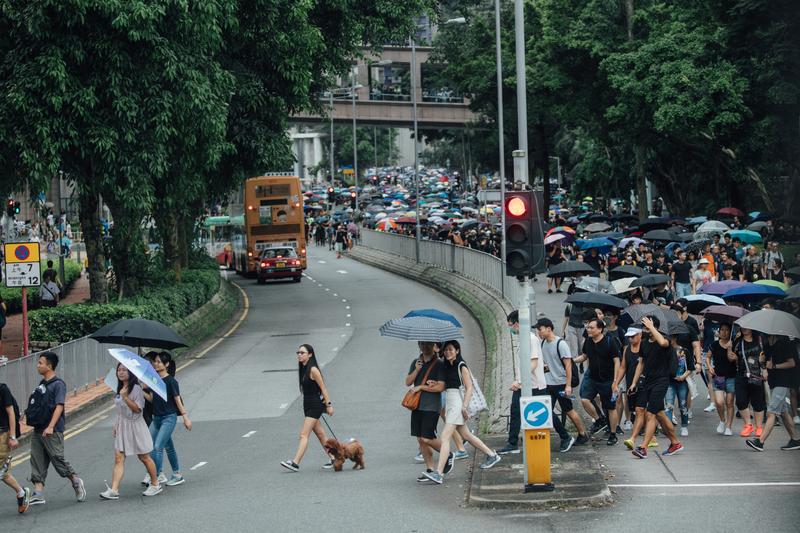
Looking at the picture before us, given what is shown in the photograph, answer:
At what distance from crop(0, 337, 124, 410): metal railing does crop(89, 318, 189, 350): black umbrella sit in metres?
4.55

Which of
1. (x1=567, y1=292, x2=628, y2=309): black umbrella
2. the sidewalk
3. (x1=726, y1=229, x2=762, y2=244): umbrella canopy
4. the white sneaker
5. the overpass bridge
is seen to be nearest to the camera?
the white sneaker

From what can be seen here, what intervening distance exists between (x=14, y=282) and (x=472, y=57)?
146 ft

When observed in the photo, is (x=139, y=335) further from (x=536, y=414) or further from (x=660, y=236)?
(x=660, y=236)

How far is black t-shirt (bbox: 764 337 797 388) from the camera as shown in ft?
52.8

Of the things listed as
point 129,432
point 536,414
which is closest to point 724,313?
Result: point 536,414

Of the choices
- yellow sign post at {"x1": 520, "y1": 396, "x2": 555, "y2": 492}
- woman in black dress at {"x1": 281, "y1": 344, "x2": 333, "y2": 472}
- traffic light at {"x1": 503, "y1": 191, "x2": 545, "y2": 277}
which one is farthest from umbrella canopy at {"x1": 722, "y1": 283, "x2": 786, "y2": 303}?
woman in black dress at {"x1": 281, "y1": 344, "x2": 333, "y2": 472}

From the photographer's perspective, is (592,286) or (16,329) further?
(16,329)

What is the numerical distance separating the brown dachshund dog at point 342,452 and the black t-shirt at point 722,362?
5152mm

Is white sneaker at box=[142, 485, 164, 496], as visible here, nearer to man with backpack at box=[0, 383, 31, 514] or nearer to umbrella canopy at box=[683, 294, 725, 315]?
man with backpack at box=[0, 383, 31, 514]

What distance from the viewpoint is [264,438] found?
19.8 metres

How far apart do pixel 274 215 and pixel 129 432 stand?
130 feet

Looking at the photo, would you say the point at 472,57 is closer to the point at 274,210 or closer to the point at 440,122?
the point at 440,122

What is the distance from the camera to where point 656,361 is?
16031mm

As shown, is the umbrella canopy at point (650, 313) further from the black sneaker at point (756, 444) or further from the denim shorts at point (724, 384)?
the black sneaker at point (756, 444)
